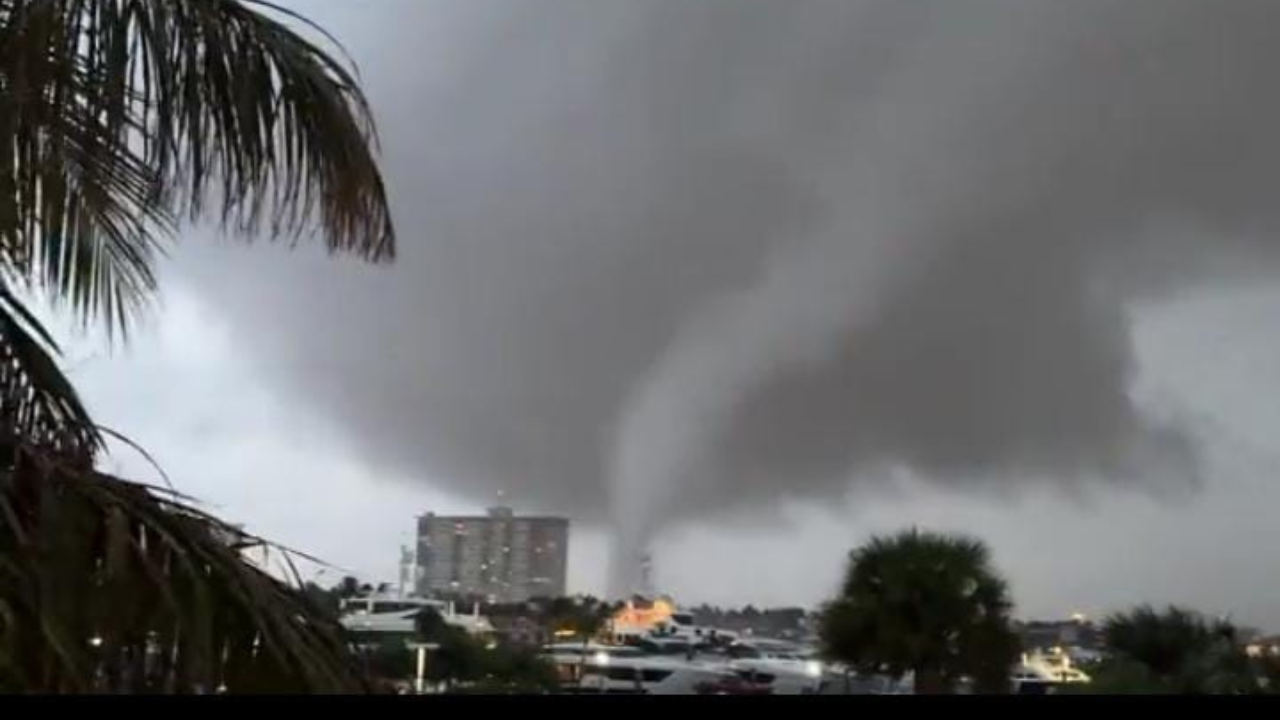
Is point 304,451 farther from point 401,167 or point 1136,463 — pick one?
point 1136,463

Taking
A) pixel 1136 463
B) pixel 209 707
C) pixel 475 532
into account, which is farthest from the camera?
pixel 1136 463

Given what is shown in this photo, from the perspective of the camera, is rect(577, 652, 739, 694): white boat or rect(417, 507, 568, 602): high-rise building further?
rect(417, 507, 568, 602): high-rise building

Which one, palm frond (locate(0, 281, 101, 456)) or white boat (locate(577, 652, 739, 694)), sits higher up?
palm frond (locate(0, 281, 101, 456))

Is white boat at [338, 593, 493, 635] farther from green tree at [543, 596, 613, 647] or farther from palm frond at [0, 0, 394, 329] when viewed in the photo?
palm frond at [0, 0, 394, 329]

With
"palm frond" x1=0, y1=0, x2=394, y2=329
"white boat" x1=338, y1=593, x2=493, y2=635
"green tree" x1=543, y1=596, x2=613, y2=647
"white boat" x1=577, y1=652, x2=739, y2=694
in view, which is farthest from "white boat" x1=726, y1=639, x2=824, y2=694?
"palm frond" x1=0, y1=0, x2=394, y2=329

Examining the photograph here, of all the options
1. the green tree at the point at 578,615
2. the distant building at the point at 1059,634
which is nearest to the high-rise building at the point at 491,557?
the green tree at the point at 578,615

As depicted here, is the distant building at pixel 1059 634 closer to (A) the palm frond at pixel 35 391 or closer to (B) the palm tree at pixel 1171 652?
(B) the palm tree at pixel 1171 652

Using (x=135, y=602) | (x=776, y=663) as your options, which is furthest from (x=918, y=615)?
(x=135, y=602)

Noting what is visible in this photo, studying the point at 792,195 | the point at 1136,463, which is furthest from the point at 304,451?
the point at 1136,463

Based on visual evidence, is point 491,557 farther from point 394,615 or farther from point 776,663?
point 776,663
